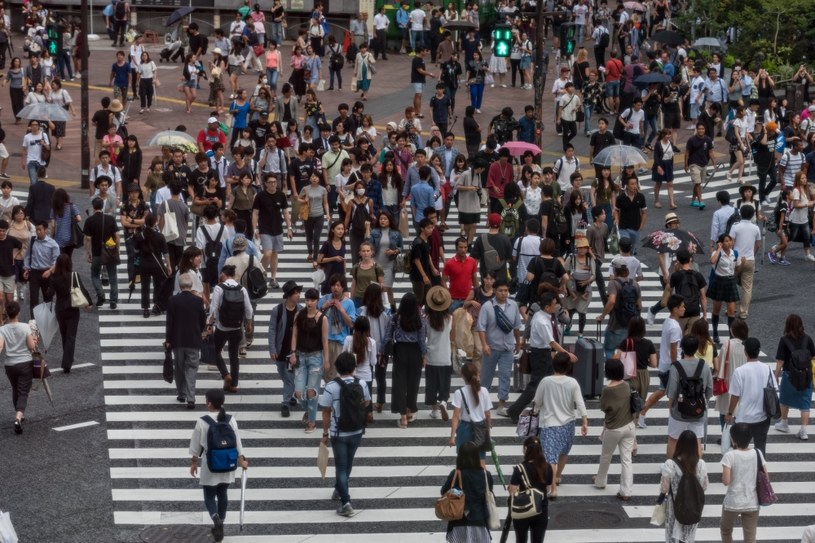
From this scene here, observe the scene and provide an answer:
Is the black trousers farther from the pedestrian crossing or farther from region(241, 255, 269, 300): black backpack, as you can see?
region(241, 255, 269, 300): black backpack

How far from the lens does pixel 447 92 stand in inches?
1409

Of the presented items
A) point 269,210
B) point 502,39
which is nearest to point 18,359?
point 269,210

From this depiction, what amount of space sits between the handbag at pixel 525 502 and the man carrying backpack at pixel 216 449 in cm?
273

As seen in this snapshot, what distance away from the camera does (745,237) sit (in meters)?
22.6

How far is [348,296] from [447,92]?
17254 mm

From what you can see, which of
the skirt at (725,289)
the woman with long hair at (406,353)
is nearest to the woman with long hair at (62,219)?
the woman with long hair at (406,353)

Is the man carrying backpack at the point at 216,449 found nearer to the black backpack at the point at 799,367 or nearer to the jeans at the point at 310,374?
the jeans at the point at 310,374

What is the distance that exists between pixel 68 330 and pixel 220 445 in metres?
6.32

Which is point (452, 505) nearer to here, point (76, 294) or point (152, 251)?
point (76, 294)

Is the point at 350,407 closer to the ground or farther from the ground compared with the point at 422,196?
closer to the ground

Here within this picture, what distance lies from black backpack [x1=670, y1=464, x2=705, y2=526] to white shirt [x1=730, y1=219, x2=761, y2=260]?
931 centimetres

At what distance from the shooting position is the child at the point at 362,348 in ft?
56.0

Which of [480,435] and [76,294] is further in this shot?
[76,294]

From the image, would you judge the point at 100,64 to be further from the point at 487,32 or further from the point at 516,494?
the point at 516,494
